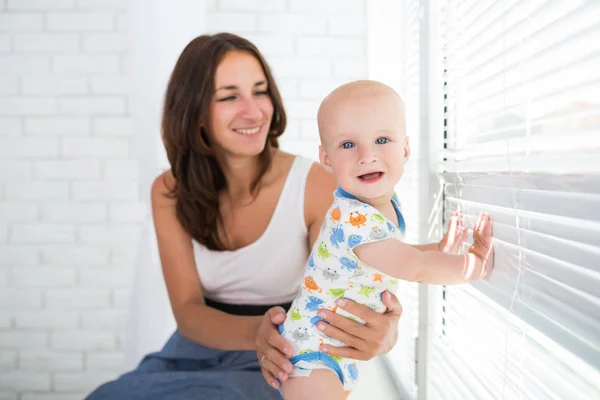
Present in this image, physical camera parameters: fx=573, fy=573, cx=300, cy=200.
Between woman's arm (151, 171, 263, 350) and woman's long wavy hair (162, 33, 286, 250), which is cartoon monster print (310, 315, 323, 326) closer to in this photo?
woman's arm (151, 171, 263, 350)

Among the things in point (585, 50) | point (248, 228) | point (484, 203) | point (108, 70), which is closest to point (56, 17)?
point (108, 70)

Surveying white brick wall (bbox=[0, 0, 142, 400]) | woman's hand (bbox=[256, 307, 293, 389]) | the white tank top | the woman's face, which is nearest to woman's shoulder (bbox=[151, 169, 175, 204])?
the white tank top

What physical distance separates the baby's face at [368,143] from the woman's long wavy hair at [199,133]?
68 centimetres

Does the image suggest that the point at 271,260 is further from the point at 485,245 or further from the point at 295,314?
the point at 485,245

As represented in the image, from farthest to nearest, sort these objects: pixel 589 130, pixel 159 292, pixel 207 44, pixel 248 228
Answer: pixel 159 292, pixel 248 228, pixel 207 44, pixel 589 130

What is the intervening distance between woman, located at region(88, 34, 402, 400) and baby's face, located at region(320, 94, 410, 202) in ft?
2.06

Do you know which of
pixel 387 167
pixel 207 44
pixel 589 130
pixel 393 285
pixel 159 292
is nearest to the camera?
pixel 589 130

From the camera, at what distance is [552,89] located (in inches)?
30.5

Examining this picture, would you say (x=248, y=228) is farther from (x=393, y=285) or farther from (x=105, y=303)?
(x=105, y=303)

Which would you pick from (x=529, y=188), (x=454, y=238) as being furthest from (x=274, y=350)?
(x=529, y=188)

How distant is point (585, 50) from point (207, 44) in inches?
43.1

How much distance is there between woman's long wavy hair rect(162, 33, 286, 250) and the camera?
5.15 feet

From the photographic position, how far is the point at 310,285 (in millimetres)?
1087

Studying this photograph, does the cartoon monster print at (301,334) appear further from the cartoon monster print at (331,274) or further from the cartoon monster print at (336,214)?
the cartoon monster print at (336,214)
